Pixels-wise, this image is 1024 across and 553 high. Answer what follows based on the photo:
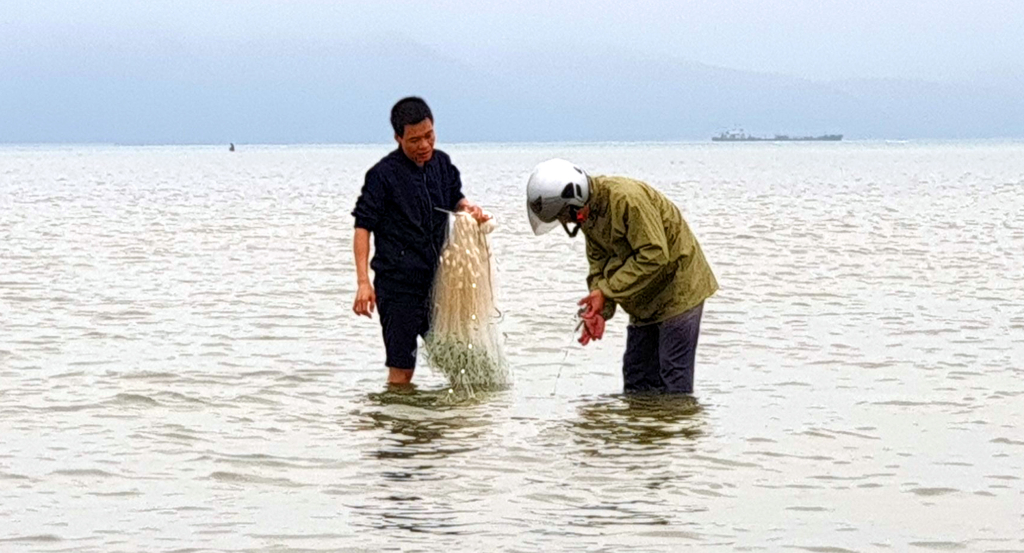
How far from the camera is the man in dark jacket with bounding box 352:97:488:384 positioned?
862cm

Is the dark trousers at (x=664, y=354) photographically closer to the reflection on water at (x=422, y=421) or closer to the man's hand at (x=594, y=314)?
the man's hand at (x=594, y=314)

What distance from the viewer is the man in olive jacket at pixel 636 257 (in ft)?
26.5

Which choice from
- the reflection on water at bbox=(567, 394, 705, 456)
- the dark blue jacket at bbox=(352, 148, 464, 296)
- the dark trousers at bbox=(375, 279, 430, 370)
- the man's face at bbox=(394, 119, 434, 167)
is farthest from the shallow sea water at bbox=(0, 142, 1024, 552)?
the man's face at bbox=(394, 119, 434, 167)

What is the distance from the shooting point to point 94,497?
23.5ft

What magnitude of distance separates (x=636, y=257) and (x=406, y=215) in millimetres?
1268

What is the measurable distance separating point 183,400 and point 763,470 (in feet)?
12.0

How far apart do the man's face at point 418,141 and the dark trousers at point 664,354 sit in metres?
1.32

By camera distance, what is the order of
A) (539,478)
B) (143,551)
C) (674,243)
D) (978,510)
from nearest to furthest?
(143,551) → (978,510) → (539,478) → (674,243)

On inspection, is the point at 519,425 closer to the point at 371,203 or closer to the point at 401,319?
the point at 401,319

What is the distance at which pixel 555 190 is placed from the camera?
26.2ft

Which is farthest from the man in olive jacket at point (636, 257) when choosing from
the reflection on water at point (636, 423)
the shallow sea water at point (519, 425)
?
the shallow sea water at point (519, 425)

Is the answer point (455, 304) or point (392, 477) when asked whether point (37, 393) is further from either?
point (392, 477)

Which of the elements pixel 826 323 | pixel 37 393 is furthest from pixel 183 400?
pixel 826 323

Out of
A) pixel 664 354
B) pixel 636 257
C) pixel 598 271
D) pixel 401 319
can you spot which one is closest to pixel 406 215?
pixel 401 319
